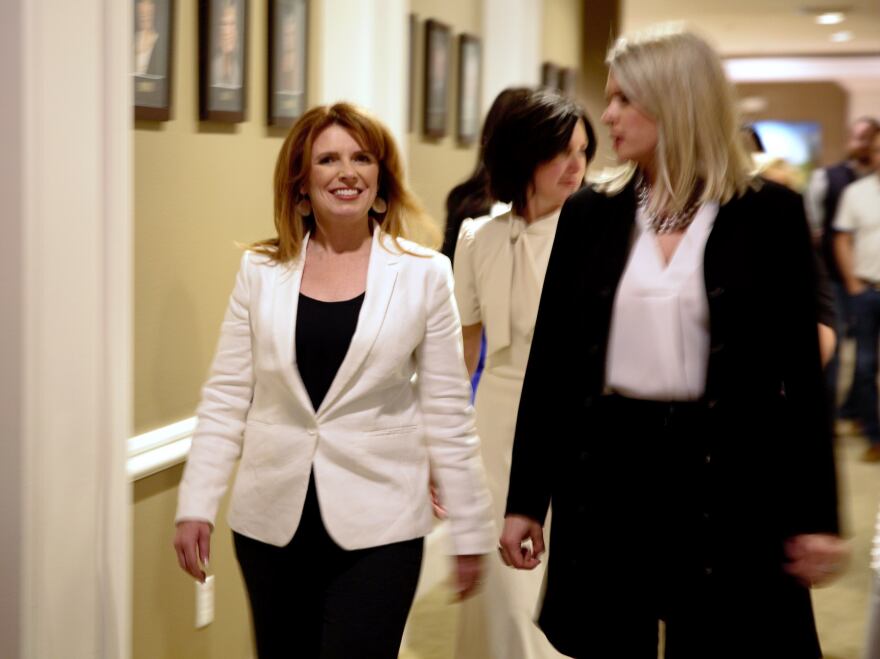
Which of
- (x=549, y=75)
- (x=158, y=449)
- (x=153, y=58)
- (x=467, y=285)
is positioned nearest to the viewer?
(x=153, y=58)

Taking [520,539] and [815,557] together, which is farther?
[520,539]

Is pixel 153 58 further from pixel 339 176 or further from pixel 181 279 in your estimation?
pixel 339 176

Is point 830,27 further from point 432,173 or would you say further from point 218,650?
point 218,650

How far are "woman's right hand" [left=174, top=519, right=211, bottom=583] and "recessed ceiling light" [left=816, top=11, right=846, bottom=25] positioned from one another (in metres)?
11.3

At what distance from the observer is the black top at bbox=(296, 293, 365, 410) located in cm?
227

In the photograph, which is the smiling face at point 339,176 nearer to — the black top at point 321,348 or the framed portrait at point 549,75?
the black top at point 321,348

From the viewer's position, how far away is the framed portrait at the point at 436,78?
4.73 m

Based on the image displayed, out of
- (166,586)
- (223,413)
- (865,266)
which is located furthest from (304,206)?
(865,266)

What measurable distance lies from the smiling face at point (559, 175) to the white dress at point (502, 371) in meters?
0.04

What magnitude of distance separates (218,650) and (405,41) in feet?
6.65

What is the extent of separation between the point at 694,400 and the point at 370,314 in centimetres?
65

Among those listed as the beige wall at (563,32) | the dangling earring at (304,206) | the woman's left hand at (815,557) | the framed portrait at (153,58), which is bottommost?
the woman's left hand at (815,557)

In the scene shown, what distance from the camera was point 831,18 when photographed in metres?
12.7

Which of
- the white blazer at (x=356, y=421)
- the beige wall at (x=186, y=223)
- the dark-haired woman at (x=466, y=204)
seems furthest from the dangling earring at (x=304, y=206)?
the dark-haired woman at (x=466, y=204)
